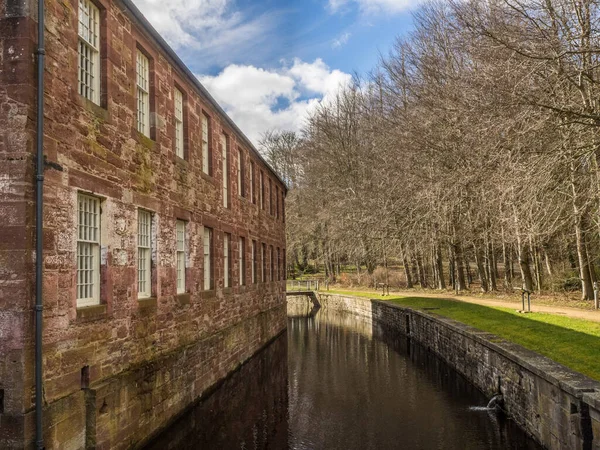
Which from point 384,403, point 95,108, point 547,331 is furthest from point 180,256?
point 547,331

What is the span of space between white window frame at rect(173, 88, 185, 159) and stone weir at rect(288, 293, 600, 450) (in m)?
7.95

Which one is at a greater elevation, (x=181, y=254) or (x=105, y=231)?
(x=105, y=231)

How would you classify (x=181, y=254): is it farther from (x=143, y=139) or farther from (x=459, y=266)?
(x=459, y=266)

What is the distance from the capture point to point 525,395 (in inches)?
343

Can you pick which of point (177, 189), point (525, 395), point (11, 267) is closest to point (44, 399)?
point (11, 267)

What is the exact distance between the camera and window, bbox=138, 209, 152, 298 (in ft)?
29.9

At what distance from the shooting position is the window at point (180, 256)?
35.8 ft

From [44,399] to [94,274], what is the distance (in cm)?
205

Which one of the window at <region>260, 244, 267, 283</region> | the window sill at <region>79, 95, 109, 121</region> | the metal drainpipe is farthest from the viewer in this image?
the window at <region>260, 244, 267, 283</region>

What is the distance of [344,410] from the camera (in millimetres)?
10625

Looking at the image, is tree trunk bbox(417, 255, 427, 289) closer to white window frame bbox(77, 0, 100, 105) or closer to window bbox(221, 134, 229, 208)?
window bbox(221, 134, 229, 208)

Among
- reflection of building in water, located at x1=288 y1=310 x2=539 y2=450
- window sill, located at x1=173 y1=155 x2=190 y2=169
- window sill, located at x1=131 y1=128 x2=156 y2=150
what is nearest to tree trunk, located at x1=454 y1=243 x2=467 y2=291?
reflection of building in water, located at x1=288 y1=310 x2=539 y2=450

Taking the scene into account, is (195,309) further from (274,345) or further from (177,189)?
(274,345)

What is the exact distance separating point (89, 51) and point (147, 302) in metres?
4.27
